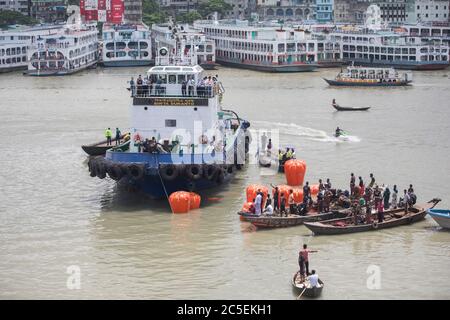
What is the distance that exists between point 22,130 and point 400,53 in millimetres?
51650

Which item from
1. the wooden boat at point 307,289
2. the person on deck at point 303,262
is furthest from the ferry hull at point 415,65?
the wooden boat at point 307,289

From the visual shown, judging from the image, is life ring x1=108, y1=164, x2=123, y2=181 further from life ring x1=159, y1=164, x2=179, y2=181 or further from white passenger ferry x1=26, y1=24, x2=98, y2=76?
white passenger ferry x1=26, y1=24, x2=98, y2=76

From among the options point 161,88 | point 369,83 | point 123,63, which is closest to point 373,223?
point 161,88

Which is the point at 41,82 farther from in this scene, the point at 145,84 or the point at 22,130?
the point at 145,84

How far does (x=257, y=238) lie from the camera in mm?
29578

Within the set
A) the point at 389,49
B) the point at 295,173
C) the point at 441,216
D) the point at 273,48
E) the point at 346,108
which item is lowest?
the point at 441,216

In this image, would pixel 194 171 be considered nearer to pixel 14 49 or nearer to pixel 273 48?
pixel 273 48

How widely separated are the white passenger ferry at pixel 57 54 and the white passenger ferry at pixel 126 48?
2691mm

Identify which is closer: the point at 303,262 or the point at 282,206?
the point at 303,262

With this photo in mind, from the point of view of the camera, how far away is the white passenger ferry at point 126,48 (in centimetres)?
9931

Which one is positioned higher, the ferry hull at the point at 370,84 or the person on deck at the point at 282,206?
the ferry hull at the point at 370,84

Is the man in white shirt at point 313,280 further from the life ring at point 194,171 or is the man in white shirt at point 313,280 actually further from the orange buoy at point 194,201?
the life ring at point 194,171

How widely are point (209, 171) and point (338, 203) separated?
4.77 metres

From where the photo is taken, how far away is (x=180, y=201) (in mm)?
32219
